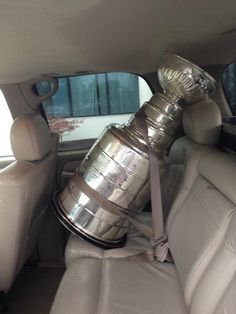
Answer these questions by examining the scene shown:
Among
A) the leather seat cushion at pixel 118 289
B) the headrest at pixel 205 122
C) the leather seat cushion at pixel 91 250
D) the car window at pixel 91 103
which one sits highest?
the headrest at pixel 205 122

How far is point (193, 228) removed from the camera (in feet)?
4.55

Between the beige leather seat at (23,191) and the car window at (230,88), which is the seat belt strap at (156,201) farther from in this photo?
the car window at (230,88)

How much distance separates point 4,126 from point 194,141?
138 centimetres

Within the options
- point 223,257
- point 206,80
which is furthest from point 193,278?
point 206,80

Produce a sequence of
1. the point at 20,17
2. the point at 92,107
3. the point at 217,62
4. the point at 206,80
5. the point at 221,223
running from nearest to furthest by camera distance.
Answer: the point at 20,17, the point at 221,223, the point at 206,80, the point at 217,62, the point at 92,107

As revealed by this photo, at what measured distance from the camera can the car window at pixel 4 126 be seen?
2395mm

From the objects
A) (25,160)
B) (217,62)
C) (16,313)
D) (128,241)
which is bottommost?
(16,313)

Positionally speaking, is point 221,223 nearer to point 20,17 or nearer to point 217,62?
point 20,17

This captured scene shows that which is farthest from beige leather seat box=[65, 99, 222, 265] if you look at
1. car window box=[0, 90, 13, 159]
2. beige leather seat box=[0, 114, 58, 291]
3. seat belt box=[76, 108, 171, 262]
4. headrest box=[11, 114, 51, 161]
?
car window box=[0, 90, 13, 159]

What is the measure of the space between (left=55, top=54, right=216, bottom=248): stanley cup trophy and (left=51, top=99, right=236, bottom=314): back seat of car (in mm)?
162

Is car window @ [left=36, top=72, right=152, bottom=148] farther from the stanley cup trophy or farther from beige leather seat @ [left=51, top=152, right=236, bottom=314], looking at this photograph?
beige leather seat @ [left=51, top=152, right=236, bottom=314]

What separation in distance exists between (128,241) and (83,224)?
11.8 inches

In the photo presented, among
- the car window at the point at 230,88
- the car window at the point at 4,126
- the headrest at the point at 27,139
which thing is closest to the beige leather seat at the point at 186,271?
the headrest at the point at 27,139

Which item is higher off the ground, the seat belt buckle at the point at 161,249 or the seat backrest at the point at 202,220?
the seat backrest at the point at 202,220
